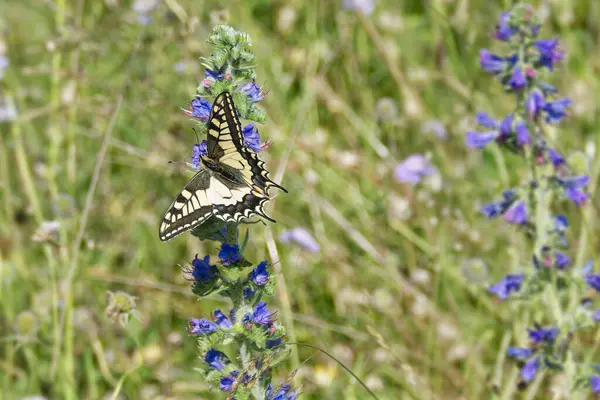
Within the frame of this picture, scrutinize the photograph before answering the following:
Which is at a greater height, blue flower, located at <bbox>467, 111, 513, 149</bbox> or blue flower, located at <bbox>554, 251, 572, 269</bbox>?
blue flower, located at <bbox>467, 111, 513, 149</bbox>

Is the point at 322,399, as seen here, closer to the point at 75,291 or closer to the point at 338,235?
the point at 338,235

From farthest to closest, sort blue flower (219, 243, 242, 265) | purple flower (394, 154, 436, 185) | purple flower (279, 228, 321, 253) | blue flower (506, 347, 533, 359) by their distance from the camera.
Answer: purple flower (394, 154, 436, 185) → purple flower (279, 228, 321, 253) → blue flower (506, 347, 533, 359) → blue flower (219, 243, 242, 265)

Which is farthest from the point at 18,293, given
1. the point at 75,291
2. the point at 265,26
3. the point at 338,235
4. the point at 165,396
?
the point at 265,26

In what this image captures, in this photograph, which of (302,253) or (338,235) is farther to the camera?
(338,235)

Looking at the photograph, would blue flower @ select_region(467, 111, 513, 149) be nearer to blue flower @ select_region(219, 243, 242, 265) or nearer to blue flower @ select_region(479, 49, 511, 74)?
blue flower @ select_region(479, 49, 511, 74)

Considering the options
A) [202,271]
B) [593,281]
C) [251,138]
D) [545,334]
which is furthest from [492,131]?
[202,271]

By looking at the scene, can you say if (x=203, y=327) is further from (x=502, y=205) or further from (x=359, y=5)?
(x=359, y=5)

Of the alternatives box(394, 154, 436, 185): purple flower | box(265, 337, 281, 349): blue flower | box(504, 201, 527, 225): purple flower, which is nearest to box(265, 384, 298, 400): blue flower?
box(265, 337, 281, 349): blue flower
